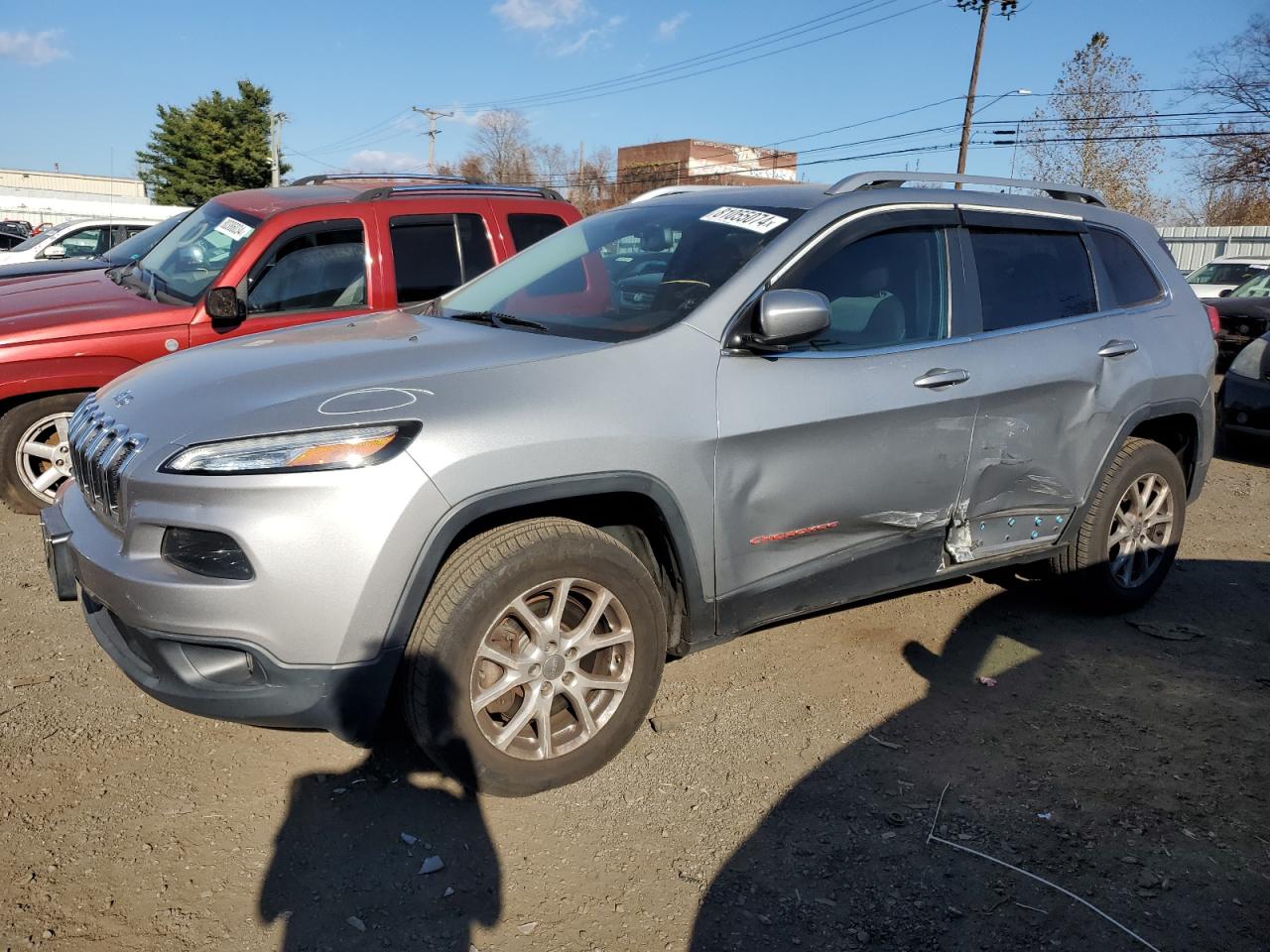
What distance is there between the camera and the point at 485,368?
114 inches

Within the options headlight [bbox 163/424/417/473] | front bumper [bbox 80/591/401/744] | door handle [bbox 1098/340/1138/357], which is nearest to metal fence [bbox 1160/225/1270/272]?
door handle [bbox 1098/340/1138/357]

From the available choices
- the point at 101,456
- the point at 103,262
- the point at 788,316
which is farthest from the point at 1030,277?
the point at 103,262

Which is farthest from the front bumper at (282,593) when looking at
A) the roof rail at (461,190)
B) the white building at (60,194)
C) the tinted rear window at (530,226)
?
the white building at (60,194)

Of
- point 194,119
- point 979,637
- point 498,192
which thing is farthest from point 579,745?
point 194,119

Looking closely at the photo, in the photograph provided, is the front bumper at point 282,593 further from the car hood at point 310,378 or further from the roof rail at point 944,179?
the roof rail at point 944,179

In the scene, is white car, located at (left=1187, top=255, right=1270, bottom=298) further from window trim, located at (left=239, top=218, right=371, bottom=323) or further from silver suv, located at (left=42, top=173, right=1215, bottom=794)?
window trim, located at (left=239, top=218, right=371, bottom=323)

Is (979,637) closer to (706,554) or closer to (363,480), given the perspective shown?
(706,554)

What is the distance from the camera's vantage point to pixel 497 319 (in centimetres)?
361

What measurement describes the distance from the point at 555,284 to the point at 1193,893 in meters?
2.87

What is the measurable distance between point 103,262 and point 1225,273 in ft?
60.2

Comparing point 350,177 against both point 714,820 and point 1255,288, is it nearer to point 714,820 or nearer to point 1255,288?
point 714,820

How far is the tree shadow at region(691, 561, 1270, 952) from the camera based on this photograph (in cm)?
255

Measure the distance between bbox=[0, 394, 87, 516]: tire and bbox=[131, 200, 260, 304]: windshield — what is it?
86 centimetres

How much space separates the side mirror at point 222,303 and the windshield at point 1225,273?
56.5 feet
